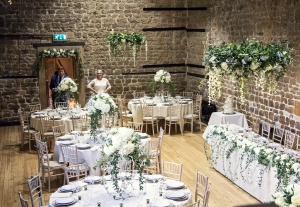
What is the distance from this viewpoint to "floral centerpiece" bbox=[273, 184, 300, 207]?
3.44 m

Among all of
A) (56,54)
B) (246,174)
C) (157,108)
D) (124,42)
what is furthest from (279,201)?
(56,54)

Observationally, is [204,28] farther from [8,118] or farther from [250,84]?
[8,118]

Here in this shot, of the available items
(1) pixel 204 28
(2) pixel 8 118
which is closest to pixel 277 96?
(1) pixel 204 28

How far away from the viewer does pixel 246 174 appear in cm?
754

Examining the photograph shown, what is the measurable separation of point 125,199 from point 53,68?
31.2ft

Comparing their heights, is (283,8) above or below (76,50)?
above

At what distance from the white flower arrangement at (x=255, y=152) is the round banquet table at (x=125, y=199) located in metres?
1.61

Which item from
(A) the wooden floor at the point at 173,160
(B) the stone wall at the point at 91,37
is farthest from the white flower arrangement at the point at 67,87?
(B) the stone wall at the point at 91,37

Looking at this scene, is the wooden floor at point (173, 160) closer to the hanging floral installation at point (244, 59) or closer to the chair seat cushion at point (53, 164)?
the chair seat cushion at point (53, 164)

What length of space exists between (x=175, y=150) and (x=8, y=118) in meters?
5.82

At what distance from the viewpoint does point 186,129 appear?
12750 millimetres

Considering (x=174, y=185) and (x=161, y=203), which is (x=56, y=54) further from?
(x=161, y=203)

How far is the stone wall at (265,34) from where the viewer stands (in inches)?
360

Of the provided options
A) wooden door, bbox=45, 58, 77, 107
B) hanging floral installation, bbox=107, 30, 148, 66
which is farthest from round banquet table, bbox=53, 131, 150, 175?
wooden door, bbox=45, 58, 77, 107
